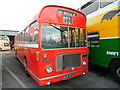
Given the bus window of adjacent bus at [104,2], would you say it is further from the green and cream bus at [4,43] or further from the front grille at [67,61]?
the green and cream bus at [4,43]

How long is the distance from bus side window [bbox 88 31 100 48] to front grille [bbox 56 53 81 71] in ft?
4.56

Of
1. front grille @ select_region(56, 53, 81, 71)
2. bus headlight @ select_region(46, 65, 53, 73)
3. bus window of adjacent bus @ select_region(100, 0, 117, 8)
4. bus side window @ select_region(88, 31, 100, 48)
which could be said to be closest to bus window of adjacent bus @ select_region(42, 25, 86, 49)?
front grille @ select_region(56, 53, 81, 71)

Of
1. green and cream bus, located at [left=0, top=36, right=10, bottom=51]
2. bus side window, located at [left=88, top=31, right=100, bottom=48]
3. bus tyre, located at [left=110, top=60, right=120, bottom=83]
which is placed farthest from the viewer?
green and cream bus, located at [left=0, top=36, right=10, bottom=51]

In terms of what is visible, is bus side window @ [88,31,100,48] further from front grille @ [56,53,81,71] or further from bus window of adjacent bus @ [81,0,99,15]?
front grille @ [56,53,81,71]

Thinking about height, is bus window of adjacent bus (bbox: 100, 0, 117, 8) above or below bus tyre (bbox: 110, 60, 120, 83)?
above

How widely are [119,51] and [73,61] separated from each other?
175 centimetres

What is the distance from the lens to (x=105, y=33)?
3.83 meters

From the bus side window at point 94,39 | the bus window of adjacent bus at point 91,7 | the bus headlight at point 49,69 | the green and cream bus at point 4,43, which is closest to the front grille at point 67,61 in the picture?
the bus headlight at point 49,69

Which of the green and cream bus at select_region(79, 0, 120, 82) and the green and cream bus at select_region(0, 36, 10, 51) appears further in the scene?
the green and cream bus at select_region(0, 36, 10, 51)

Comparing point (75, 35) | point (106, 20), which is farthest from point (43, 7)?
point (106, 20)

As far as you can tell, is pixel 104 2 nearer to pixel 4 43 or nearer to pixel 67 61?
pixel 67 61

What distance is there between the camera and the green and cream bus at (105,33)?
3404 millimetres

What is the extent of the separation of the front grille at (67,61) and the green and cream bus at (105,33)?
129 cm

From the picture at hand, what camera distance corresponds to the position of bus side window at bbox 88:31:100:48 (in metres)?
4.23
